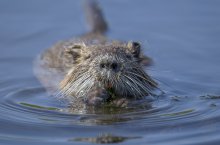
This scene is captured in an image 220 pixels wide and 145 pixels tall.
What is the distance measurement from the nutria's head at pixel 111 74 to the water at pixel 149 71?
0.79ft

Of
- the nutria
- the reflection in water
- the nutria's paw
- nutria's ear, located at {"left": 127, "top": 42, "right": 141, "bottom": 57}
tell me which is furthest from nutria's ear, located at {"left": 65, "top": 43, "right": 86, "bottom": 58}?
the reflection in water

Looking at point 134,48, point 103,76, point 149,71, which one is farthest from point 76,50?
point 103,76

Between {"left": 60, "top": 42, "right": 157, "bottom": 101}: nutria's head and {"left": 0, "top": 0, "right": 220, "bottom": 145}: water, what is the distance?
0.24 metres

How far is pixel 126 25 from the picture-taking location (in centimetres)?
1262

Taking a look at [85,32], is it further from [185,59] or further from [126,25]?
[185,59]

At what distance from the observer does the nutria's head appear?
25.9 feet

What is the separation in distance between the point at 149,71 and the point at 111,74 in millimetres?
2045

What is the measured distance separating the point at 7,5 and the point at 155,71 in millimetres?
4105

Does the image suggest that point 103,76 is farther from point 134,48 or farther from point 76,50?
point 76,50

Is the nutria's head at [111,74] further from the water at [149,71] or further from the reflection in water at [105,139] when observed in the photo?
the reflection in water at [105,139]

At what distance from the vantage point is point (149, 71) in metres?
9.85

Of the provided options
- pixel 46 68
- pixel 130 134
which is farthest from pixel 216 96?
pixel 46 68

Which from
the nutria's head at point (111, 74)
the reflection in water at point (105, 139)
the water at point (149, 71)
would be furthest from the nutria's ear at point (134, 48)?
the reflection in water at point (105, 139)

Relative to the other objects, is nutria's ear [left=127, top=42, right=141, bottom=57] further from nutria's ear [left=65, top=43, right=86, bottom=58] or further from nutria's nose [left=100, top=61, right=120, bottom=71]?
nutria's nose [left=100, top=61, right=120, bottom=71]
